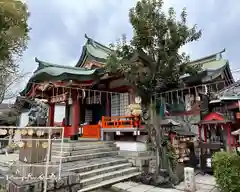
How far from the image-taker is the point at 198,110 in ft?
37.3

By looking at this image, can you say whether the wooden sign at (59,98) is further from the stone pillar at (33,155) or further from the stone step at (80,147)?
the stone pillar at (33,155)

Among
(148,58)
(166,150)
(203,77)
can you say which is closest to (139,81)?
(148,58)

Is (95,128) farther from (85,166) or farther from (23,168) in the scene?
(23,168)

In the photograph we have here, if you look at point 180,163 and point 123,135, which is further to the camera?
point 123,135

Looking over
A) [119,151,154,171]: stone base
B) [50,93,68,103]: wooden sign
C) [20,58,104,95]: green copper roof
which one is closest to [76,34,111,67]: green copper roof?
[20,58,104,95]: green copper roof

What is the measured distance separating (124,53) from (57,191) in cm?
587

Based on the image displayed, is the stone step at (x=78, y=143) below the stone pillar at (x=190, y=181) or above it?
above

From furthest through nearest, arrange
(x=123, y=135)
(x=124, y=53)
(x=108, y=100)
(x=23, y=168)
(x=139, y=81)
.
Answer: (x=108, y=100) < (x=123, y=135) < (x=124, y=53) < (x=139, y=81) < (x=23, y=168)

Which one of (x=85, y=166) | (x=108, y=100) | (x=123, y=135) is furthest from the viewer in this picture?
(x=108, y=100)

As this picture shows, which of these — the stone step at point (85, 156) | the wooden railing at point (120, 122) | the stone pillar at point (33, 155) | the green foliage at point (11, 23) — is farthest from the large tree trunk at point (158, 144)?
the green foliage at point (11, 23)

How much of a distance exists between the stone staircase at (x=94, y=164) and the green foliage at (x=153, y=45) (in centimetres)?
329

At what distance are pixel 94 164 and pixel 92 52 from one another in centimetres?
1007

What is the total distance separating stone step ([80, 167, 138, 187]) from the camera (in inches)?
269

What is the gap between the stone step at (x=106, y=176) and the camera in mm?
6835
